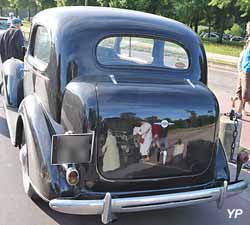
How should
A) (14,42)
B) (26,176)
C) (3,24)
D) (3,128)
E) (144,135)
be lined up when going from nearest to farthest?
(144,135), (26,176), (3,128), (14,42), (3,24)

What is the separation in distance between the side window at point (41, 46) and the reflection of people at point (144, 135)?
1421 millimetres

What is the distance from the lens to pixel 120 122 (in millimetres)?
3395

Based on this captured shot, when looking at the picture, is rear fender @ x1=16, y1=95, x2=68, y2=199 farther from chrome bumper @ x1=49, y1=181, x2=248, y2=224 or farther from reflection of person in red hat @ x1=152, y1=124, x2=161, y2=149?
reflection of person in red hat @ x1=152, y1=124, x2=161, y2=149

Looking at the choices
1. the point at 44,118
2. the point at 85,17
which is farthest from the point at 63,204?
the point at 85,17

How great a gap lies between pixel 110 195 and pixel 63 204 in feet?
1.20

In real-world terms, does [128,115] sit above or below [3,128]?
above

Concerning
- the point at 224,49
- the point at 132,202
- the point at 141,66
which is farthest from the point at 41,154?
the point at 224,49

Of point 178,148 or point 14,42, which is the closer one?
point 178,148

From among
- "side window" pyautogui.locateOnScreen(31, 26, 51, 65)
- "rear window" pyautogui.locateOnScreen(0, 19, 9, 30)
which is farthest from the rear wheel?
"rear window" pyautogui.locateOnScreen(0, 19, 9, 30)

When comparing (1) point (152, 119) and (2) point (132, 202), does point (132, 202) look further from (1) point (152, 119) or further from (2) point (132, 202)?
(1) point (152, 119)

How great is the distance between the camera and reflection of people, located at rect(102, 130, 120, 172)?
3.38 metres

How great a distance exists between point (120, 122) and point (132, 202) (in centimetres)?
64

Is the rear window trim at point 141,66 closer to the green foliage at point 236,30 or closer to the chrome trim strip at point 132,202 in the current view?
the chrome trim strip at point 132,202

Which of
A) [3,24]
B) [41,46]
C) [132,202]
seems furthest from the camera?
[3,24]
